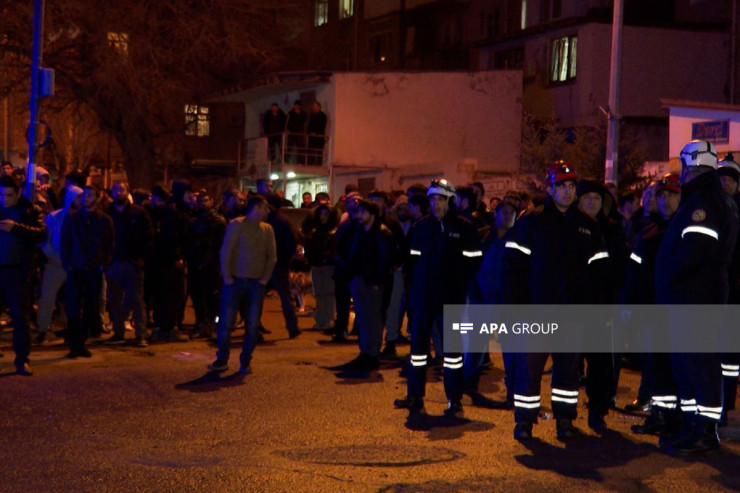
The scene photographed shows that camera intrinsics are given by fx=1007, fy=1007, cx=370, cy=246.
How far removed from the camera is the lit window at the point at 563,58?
115ft

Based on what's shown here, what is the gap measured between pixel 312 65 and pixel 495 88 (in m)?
18.9

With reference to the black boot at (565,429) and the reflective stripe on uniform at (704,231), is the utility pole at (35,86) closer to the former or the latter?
the black boot at (565,429)

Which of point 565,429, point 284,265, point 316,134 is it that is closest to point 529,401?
point 565,429

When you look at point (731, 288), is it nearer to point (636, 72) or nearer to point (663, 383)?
point (663, 383)

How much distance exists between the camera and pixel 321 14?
54.4 metres

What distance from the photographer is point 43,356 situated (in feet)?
38.6

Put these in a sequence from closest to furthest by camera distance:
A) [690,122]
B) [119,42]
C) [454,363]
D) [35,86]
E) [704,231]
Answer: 1. [704,231]
2. [454,363]
3. [35,86]
4. [690,122]
5. [119,42]

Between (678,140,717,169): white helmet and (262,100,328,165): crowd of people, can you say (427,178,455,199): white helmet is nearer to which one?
(678,140,717,169): white helmet

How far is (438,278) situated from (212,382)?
2.82m

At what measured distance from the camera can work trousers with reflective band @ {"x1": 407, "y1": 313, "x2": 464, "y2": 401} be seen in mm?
8758

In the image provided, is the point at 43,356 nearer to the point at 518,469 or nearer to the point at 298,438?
the point at 298,438

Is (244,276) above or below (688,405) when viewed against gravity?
above

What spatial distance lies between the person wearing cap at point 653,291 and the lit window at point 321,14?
153ft

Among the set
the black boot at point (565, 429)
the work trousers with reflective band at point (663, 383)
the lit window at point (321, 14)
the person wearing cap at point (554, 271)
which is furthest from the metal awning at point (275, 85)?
the black boot at point (565, 429)
